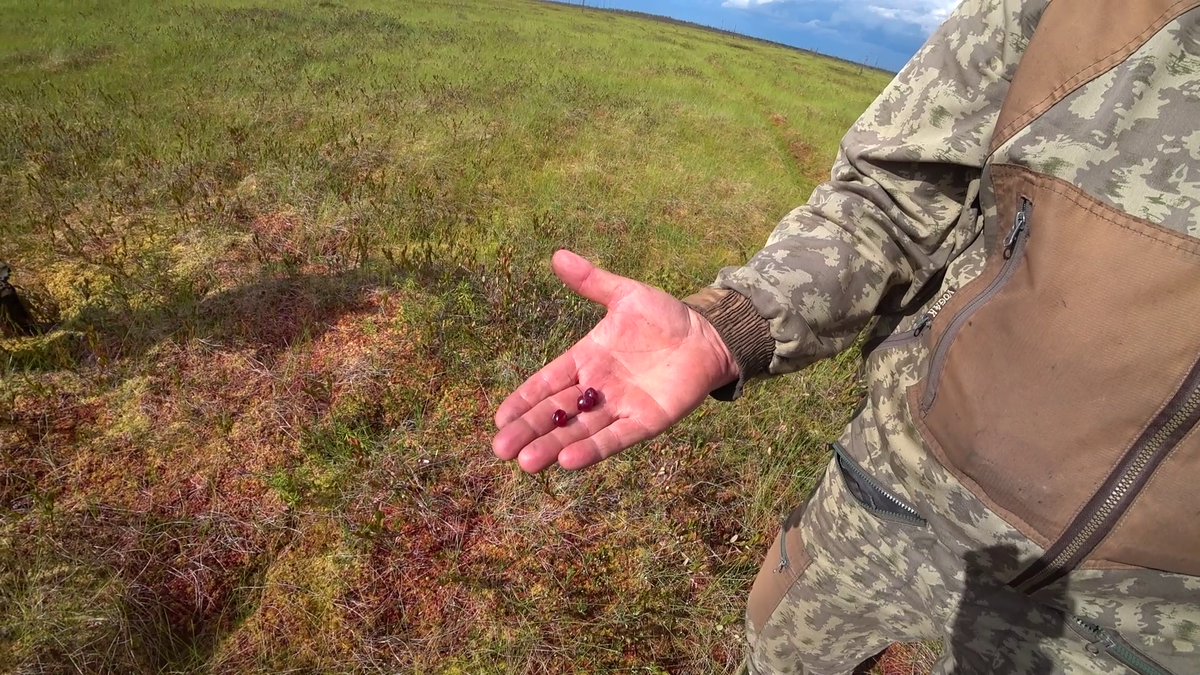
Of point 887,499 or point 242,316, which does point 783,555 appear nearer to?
point 887,499

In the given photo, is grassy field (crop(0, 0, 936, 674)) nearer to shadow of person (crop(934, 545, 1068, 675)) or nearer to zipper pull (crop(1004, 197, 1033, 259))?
shadow of person (crop(934, 545, 1068, 675))

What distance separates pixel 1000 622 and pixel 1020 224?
3.28 feet

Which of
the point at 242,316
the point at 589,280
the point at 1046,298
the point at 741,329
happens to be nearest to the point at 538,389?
the point at 589,280

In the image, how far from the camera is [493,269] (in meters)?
4.82

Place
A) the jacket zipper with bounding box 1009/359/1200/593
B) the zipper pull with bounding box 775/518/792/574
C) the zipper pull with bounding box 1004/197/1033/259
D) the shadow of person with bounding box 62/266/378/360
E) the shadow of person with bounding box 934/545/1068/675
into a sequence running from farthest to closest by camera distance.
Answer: the shadow of person with bounding box 62/266/378/360 → the zipper pull with bounding box 775/518/792/574 → the shadow of person with bounding box 934/545/1068/675 → the zipper pull with bounding box 1004/197/1033/259 → the jacket zipper with bounding box 1009/359/1200/593

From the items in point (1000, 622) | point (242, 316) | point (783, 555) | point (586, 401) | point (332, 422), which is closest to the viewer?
point (1000, 622)

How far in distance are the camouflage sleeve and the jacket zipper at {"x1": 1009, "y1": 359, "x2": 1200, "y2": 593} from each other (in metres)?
0.58

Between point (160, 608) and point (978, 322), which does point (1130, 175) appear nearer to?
point (978, 322)

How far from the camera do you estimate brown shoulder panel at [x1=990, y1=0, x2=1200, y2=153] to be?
110cm

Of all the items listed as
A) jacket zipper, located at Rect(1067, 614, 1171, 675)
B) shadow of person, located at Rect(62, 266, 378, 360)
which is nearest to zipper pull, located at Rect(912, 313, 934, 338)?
jacket zipper, located at Rect(1067, 614, 1171, 675)

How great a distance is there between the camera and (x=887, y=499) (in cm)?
157

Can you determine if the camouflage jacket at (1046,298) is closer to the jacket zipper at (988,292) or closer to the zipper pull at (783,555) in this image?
the jacket zipper at (988,292)

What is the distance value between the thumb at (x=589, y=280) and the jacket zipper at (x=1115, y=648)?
1.34 m

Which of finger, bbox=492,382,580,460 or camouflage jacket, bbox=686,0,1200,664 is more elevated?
camouflage jacket, bbox=686,0,1200,664
